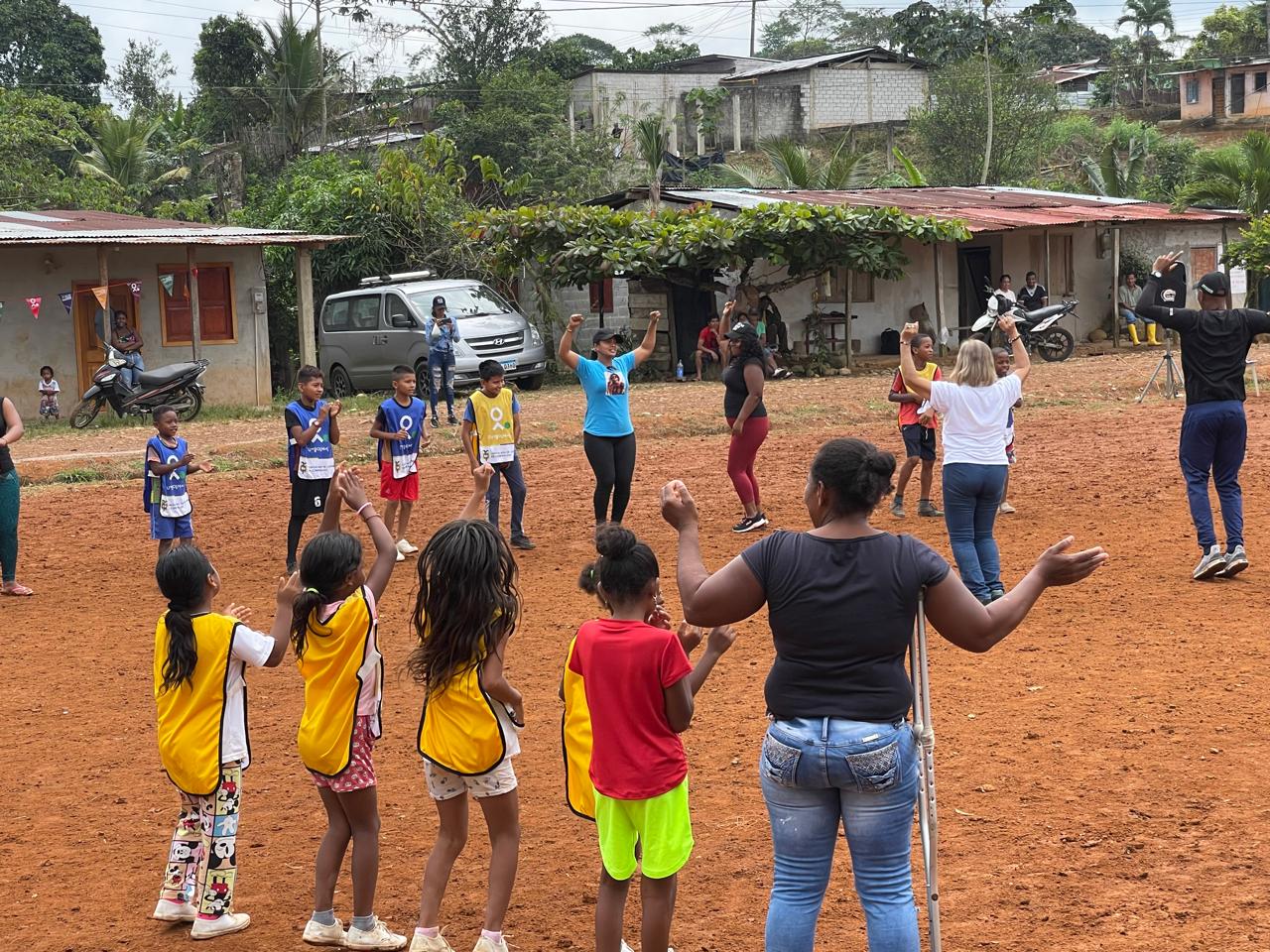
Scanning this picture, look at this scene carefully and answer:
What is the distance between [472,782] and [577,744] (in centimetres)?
36

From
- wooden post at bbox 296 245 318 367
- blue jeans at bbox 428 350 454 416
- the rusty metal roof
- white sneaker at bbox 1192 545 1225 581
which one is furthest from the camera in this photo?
wooden post at bbox 296 245 318 367

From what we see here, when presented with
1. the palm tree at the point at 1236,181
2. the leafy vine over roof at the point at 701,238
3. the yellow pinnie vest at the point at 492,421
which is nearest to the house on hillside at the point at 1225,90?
the palm tree at the point at 1236,181

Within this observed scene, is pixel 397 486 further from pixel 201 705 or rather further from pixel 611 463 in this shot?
pixel 201 705

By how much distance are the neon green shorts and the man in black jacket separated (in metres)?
5.66

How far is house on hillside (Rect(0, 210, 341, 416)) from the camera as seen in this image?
22.7 metres

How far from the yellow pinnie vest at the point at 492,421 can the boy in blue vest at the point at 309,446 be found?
114 cm

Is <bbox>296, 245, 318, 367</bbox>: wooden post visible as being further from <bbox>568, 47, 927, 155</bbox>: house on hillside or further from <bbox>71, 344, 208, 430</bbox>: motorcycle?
<bbox>568, 47, 927, 155</bbox>: house on hillside

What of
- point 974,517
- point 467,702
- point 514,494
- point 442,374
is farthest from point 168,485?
point 442,374

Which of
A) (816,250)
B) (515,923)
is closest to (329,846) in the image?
(515,923)

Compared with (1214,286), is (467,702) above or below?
below

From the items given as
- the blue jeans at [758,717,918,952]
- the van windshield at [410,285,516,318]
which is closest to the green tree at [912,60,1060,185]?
the van windshield at [410,285,516,318]

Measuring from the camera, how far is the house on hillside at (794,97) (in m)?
50.1

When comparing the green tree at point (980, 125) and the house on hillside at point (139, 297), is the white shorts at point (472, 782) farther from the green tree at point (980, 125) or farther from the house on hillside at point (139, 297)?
the green tree at point (980, 125)

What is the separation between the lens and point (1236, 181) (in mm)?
28984
